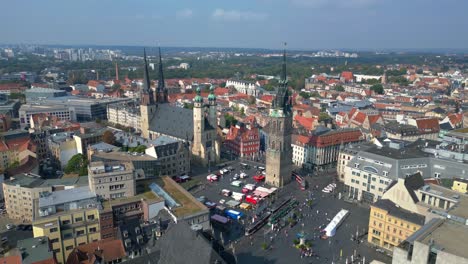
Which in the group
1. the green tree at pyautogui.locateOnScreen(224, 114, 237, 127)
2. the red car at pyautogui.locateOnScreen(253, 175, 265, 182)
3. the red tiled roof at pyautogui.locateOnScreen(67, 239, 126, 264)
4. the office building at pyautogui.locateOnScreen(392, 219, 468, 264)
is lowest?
the red car at pyautogui.locateOnScreen(253, 175, 265, 182)

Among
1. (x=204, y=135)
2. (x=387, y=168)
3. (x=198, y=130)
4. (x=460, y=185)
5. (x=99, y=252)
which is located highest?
(x=198, y=130)

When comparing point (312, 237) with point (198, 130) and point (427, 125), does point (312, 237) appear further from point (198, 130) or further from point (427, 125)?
point (427, 125)

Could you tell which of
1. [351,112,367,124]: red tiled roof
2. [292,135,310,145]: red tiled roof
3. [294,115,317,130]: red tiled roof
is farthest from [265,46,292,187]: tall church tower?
[351,112,367,124]: red tiled roof

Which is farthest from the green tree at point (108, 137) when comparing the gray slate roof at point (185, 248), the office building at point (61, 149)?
the gray slate roof at point (185, 248)

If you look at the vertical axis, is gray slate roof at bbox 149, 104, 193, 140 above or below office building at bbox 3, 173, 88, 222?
above

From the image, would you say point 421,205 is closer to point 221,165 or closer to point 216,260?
point 216,260

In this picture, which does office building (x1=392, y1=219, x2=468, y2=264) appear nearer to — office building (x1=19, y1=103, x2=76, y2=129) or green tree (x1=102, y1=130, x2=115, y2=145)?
green tree (x1=102, y1=130, x2=115, y2=145)

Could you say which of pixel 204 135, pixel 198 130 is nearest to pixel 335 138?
pixel 204 135
